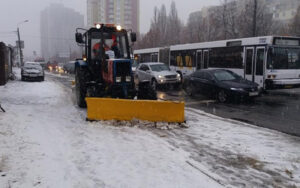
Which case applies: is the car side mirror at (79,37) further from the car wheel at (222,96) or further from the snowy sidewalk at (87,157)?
the car wheel at (222,96)

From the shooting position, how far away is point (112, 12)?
11012 cm

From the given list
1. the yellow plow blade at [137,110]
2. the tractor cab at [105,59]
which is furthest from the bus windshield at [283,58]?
the yellow plow blade at [137,110]

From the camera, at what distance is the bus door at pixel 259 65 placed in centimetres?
1505

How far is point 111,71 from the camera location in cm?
960

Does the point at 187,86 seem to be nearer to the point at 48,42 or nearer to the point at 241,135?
the point at 241,135

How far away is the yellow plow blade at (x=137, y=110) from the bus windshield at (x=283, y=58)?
8.48 metres

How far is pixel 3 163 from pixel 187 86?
1159 centimetres

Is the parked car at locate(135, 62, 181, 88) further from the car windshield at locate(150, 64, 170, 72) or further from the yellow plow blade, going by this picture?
the yellow plow blade

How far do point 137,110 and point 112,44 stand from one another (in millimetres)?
3314

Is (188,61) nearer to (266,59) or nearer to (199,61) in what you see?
(199,61)

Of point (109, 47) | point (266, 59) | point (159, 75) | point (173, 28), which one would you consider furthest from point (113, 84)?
point (173, 28)

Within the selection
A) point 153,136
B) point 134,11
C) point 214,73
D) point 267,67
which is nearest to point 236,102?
point 214,73

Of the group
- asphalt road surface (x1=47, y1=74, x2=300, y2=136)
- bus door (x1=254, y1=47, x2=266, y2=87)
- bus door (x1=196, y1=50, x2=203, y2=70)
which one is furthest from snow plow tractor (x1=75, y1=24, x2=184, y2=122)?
bus door (x1=196, y1=50, x2=203, y2=70)

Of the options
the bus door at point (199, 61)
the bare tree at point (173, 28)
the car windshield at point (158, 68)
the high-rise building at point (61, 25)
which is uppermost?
the high-rise building at point (61, 25)
